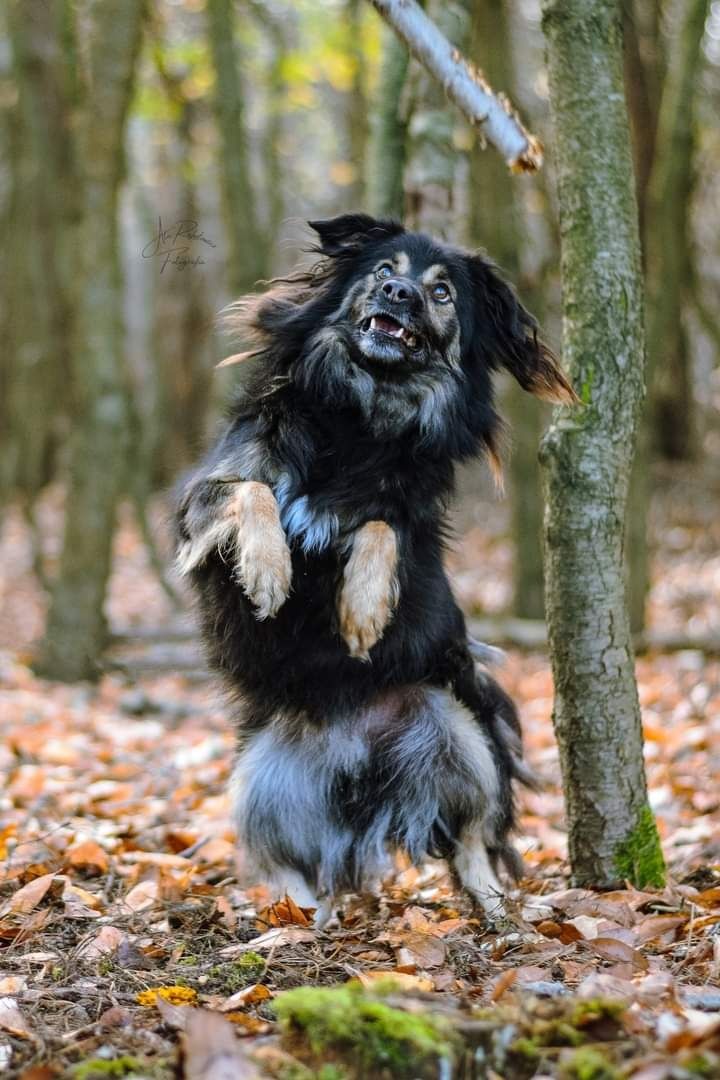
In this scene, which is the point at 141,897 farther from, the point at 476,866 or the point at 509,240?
the point at 509,240

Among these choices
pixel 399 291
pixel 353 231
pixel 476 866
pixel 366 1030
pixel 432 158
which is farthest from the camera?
pixel 432 158

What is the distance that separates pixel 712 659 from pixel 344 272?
5189 mm

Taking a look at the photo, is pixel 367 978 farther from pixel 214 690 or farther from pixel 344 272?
pixel 344 272

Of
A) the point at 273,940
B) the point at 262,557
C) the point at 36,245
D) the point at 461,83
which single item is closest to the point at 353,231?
the point at 461,83

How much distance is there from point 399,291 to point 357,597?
127 cm

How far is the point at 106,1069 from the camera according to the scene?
2557mm

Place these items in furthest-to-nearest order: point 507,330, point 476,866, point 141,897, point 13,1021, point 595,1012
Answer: point 507,330
point 476,866
point 141,897
point 13,1021
point 595,1012

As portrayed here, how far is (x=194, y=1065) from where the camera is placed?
246 cm

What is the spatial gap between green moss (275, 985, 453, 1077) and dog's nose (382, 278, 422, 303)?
2.89 meters

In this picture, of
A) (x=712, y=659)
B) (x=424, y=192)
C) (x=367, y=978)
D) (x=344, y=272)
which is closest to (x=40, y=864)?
(x=367, y=978)

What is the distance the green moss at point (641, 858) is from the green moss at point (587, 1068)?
6.53 feet

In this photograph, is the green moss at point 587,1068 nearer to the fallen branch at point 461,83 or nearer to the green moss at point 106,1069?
the green moss at point 106,1069

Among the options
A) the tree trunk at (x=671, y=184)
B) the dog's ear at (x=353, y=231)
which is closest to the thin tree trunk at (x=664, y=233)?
the tree trunk at (x=671, y=184)

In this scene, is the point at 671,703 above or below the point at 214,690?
below
